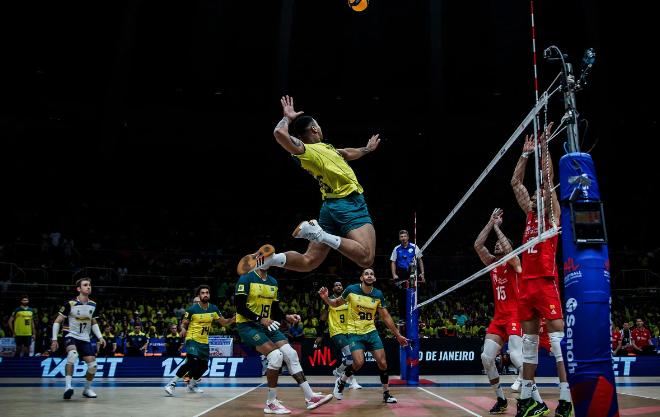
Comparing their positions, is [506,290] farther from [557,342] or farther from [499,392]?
[557,342]

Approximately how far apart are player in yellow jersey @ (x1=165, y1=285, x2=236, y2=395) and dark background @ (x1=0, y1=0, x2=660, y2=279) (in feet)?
47.7

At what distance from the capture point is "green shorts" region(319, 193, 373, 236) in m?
6.65

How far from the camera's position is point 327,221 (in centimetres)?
688

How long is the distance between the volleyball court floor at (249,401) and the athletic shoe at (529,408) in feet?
1.56

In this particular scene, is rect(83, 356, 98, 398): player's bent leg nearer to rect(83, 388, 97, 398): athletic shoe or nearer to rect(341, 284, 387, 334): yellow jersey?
rect(83, 388, 97, 398): athletic shoe

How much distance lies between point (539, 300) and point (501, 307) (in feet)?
6.14

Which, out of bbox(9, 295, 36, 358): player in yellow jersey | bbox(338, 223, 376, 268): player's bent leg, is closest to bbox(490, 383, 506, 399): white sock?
bbox(338, 223, 376, 268): player's bent leg

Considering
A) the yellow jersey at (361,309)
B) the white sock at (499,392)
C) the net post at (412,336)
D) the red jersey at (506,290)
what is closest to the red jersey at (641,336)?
the net post at (412,336)

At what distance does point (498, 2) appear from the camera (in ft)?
76.8

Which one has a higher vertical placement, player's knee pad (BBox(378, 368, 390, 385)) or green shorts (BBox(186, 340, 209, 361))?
green shorts (BBox(186, 340, 209, 361))

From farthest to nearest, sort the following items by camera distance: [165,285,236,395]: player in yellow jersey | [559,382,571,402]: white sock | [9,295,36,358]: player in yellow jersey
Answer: [9,295,36,358]: player in yellow jersey → [165,285,236,395]: player in yellow jersey → [559,382,571,402]: white sock

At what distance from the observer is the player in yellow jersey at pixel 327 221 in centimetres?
635

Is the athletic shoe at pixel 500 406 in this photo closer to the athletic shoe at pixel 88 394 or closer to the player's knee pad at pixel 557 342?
the player's knee pad at pixel 557 342

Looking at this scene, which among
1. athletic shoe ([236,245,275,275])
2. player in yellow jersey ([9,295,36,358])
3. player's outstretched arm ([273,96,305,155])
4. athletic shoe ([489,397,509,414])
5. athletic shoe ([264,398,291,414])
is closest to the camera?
player's outstretched arm ([273,96,305,155])
